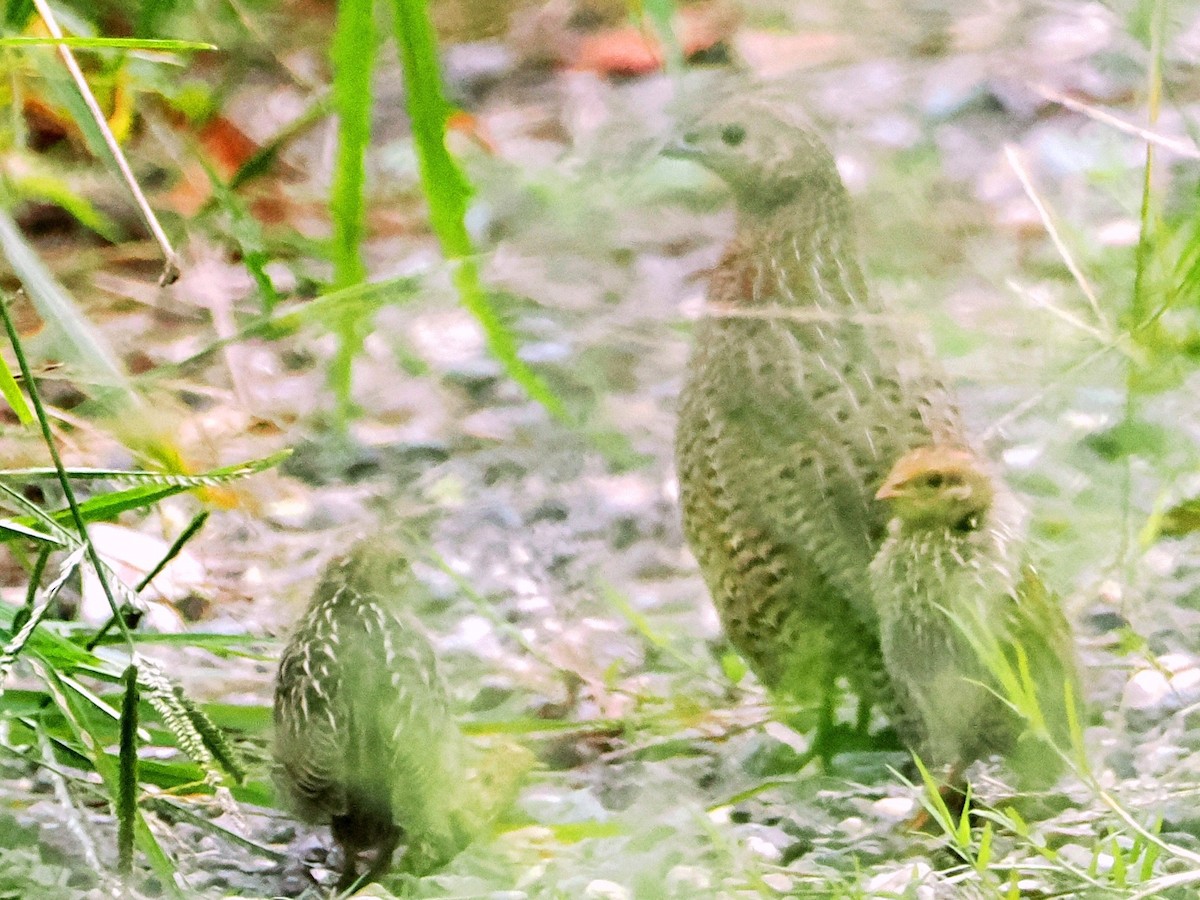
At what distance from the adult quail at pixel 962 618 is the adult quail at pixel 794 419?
104 millimetres

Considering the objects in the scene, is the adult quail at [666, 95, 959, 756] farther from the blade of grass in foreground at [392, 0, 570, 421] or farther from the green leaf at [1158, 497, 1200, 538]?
the green leaf at [1158, 497, 1200, 538]

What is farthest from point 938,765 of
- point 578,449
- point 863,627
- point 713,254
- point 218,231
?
point 218,231

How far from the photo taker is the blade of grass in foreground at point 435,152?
2.19 meters

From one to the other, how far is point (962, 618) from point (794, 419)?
490 millimetres

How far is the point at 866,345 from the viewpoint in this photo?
2.62 metres

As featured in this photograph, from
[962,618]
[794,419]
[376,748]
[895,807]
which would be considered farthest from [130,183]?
[895,807]

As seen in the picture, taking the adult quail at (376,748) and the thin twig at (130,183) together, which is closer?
the thin twig at (130,183)

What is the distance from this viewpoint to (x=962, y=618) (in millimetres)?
2213

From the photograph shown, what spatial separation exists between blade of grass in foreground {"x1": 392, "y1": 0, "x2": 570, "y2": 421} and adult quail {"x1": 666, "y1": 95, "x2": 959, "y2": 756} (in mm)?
390

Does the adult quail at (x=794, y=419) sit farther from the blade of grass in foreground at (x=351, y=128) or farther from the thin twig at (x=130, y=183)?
the thin twig at (x=130, y=183)

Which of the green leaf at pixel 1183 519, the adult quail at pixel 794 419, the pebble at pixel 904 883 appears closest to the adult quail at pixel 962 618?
the adult quail at pixel 794 419

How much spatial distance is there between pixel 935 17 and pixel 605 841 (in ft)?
10.6

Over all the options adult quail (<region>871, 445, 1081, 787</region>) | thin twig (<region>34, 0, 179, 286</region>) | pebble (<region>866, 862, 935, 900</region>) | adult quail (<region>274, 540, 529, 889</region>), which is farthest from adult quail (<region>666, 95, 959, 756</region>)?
thin twig (<region>34, 0, 179, 286</region>)

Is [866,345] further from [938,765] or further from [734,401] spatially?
[938,765]
